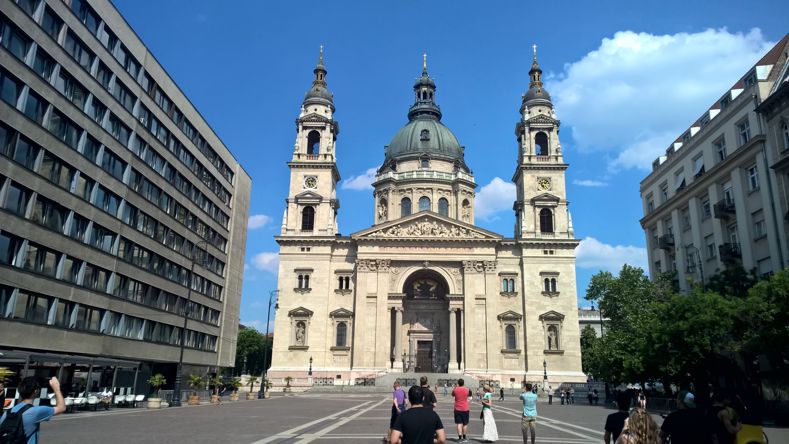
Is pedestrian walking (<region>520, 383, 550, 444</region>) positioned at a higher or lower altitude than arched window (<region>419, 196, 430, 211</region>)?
lower

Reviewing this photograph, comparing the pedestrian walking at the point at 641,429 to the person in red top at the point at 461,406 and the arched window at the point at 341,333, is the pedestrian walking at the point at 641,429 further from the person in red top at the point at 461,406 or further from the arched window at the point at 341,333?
the arched window at the point at 341,333

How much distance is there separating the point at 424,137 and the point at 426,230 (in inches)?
727

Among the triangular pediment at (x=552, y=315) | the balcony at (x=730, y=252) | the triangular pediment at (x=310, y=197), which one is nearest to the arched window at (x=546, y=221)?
the triangular pediment at (x=552, y=315)

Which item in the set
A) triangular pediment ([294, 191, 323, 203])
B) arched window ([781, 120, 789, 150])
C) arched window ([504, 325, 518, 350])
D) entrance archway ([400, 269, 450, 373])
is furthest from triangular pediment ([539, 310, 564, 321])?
arched window ([781, 120, 789, 150])

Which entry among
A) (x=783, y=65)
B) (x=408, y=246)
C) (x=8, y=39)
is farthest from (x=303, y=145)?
(x=783, y=65)

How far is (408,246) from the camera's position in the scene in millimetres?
61969

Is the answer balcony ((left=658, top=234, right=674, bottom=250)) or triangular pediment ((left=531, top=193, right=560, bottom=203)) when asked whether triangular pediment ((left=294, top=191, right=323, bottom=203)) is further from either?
balcony ((left=658, top=234, right=674, bottom=250))

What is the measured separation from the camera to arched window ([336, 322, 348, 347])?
198 feet

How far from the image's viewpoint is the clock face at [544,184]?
2574 inches

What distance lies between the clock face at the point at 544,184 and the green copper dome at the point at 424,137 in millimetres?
13793

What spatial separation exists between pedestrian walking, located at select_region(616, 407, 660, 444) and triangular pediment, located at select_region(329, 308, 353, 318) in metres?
55.3

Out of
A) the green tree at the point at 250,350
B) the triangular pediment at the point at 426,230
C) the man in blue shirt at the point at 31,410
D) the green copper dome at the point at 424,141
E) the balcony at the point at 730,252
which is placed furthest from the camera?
the green tree at the point at 250,350

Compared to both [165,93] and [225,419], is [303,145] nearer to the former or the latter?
[165,93]

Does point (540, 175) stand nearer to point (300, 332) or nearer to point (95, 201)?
point (300, 332)
